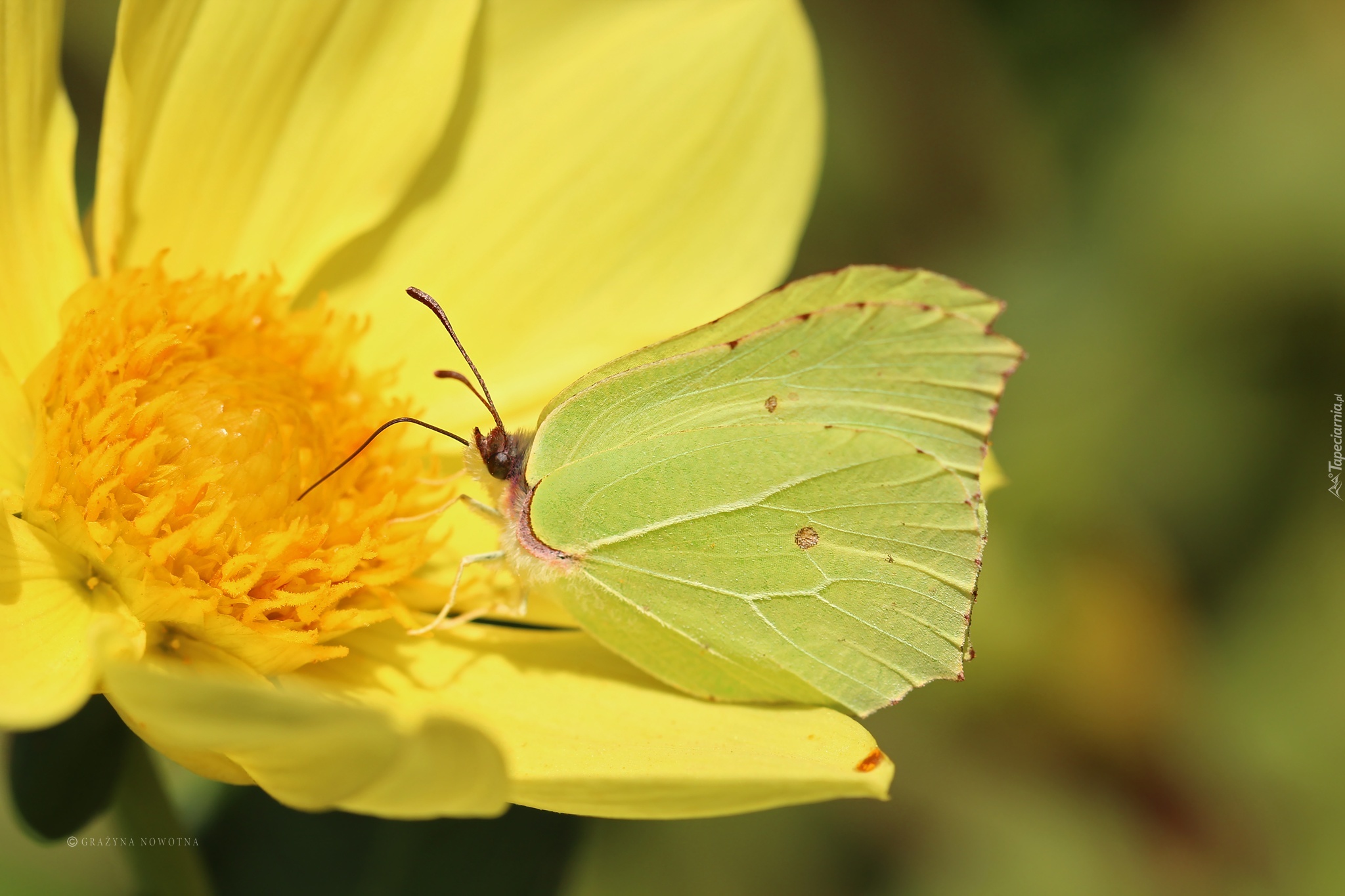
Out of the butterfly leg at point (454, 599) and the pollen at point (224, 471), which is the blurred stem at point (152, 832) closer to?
the pollen at point (224, 471)

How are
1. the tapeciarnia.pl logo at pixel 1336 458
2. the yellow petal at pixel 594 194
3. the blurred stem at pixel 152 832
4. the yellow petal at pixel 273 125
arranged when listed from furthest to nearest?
the tapeciarnia.pl logo at pixel 1336 458, the yellow petal at pixel 594 194, the yellow petal at pixel 273 125, the blurred stem at pixel 152 832

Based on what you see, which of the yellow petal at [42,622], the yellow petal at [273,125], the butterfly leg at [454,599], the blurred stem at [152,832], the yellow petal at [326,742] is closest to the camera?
the yellow petal at [326,742]

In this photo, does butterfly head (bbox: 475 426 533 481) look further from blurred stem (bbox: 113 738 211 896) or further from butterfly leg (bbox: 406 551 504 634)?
blurred stem (bbox: 113 738 211 896)

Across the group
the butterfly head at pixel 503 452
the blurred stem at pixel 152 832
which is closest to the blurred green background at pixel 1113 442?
the blurred stem at pixel 152 832

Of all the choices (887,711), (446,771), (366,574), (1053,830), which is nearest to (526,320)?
(366,574)

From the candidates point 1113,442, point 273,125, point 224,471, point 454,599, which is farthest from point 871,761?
point 1113,442

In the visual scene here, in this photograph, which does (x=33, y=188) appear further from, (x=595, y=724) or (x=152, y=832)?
(x=595, y=724)

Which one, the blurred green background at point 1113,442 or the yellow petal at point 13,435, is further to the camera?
the blurred green background at point 1113,442
